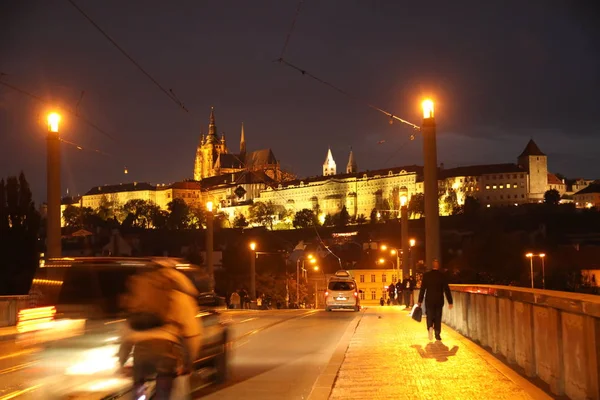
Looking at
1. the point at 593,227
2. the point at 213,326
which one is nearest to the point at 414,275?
the point at 213,326

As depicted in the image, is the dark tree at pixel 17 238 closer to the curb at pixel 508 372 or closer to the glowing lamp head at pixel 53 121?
the glowing lamp head at pixel 53 121

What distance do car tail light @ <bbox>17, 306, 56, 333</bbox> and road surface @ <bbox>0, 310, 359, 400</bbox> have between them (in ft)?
0.84

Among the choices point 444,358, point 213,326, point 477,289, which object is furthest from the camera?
point 477,289

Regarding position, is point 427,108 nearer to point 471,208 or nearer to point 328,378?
point 328,378

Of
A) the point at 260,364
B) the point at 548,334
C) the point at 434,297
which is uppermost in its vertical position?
the point at 434,297

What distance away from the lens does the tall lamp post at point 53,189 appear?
24.5 m

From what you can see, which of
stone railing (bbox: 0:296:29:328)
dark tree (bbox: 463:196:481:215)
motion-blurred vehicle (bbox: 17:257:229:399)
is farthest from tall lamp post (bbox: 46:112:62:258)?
dark tree (bbox: 463:196:481:215)

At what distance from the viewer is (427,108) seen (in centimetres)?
2391

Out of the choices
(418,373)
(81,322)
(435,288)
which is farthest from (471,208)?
(81,322)

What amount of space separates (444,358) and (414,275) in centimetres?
2841

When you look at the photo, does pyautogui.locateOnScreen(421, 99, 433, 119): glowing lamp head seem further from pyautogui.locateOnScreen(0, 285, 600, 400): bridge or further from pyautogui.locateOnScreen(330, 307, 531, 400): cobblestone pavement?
pyautogui.locateOnScreen(330, 307, 531, 400): cobblestone pavement

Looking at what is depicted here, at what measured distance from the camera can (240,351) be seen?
Result: 17.1m

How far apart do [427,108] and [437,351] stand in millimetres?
10278

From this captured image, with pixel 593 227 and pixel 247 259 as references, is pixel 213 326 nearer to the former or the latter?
pixel 247 259
